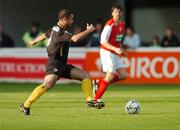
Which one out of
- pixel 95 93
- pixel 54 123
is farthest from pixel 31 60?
pixel 54 123

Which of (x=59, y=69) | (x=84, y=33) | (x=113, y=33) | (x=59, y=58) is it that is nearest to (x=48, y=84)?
(x=59, y=69)

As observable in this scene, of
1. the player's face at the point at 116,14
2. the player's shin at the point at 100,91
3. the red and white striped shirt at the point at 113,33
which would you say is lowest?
the player's shin at the point at 100,91

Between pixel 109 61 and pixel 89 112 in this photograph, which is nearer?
pixel 89 112

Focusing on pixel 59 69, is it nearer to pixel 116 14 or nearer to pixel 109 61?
pixel 109 61

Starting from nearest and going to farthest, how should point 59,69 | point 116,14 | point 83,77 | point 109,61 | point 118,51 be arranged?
point 59,69, point 83,77, point 118,51, point 116,14, point 109,61

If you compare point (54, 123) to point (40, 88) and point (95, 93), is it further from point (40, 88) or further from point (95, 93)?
point (95, 93)

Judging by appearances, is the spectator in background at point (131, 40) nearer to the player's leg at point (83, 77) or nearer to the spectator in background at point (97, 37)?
the spectator in background at point (97, 37)

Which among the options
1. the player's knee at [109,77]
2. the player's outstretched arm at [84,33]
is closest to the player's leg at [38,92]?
the player's outstretched arm at [84,33]

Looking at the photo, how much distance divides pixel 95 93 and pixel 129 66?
8916 millimetres

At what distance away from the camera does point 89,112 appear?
15562 mm

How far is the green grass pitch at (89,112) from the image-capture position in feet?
43.0

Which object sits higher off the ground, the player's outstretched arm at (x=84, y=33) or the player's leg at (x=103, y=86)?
the player's outstretched arm at (x=84, y=33)

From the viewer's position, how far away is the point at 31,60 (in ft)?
88.8

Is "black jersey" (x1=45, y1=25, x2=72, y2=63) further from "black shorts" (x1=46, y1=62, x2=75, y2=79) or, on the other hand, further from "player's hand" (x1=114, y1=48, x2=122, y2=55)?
"player's hand" (x1=114, y1=48, x2=122, y2=55)
